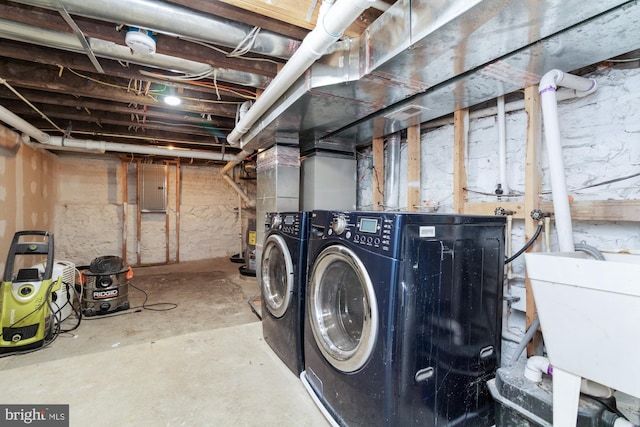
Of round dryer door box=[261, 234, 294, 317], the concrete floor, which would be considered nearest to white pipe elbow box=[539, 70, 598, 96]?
round dryer door box=[261, 234, 294, 317]

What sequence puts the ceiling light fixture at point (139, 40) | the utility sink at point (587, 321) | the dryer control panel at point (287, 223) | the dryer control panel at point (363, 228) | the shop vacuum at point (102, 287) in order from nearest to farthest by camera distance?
1. the utility sink at point (587, 321)
2. the dryer control panel at point (363, 228)
3. the ceiling light fixture at point (139, 40)
4. the dryer control panel at point (287, 223)
5. the shop vacuum at point (102, 287)

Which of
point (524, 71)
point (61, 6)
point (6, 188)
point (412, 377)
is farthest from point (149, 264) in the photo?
point (524, 71)

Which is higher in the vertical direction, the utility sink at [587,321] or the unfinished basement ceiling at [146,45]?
the unfinished basement ceiling at [146,45]

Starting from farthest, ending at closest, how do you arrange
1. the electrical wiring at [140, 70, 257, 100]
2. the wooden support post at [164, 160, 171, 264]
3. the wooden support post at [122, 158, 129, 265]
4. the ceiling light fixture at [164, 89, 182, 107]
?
the wooden support post at [164, 160, 171, 264]
the wooden support post at [122, 158, 129, 265]
the ceiling light fixture at [164, 89, 182, 107]
the electrical wiring at [140, 70, 257, 100]

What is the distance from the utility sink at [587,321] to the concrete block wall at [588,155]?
572mm

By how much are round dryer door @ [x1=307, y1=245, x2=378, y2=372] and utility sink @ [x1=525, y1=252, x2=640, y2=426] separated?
2.28 feet

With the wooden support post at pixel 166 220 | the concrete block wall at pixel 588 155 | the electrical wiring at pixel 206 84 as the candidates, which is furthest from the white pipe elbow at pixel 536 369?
the wooden support post at pixel 166 220

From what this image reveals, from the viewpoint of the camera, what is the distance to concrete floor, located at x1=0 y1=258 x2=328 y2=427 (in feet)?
4.85

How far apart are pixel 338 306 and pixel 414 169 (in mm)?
1432

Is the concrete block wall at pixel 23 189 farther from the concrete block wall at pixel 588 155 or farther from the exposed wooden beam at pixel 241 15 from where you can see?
the concrete block wall at pixel 588 155

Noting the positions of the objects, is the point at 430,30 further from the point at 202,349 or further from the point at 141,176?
the point at 141,176

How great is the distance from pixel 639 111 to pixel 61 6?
2837 mm

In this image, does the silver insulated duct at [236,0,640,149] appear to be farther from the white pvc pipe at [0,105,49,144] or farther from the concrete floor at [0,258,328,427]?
the white pvc pipe at [0,105,49,144]

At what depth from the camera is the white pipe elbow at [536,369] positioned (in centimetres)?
121
